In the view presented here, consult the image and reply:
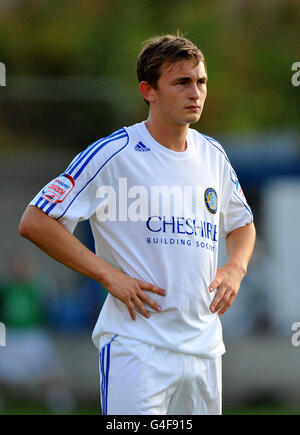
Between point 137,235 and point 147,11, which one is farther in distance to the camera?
point 147,11

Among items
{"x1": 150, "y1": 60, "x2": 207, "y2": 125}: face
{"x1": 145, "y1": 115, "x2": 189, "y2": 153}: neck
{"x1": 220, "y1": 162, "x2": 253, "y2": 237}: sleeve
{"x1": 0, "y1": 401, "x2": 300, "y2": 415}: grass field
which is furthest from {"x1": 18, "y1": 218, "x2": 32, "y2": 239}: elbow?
{"x1": 0, "y1": 401, "x2": 300, "y2": 415}: grass field

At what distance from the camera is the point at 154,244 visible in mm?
4609

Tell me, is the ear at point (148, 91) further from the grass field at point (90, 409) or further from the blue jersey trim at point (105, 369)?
the grass field at point (90, 409)

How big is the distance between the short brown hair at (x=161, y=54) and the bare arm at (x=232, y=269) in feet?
3.33

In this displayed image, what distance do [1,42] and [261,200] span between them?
12.3 metres

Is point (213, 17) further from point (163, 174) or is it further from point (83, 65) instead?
point (163, 174)

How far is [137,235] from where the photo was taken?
15.2 feet

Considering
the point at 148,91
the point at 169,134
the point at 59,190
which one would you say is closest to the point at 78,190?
the point at 59,190

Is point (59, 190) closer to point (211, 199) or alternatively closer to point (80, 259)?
point (80, 259)

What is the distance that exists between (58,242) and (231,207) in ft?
3.58

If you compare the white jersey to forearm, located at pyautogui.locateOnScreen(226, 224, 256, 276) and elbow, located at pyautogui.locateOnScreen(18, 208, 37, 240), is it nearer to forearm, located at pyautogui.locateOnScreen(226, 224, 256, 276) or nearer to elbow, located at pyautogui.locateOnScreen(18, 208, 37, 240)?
elbow, located at pyautogui.locateOnScreen(18, 208, 37, 240)

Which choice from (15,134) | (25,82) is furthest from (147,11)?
(25,82)

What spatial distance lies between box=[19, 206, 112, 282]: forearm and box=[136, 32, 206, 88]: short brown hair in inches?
37.3

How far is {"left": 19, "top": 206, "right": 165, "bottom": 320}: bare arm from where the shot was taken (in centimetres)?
454
